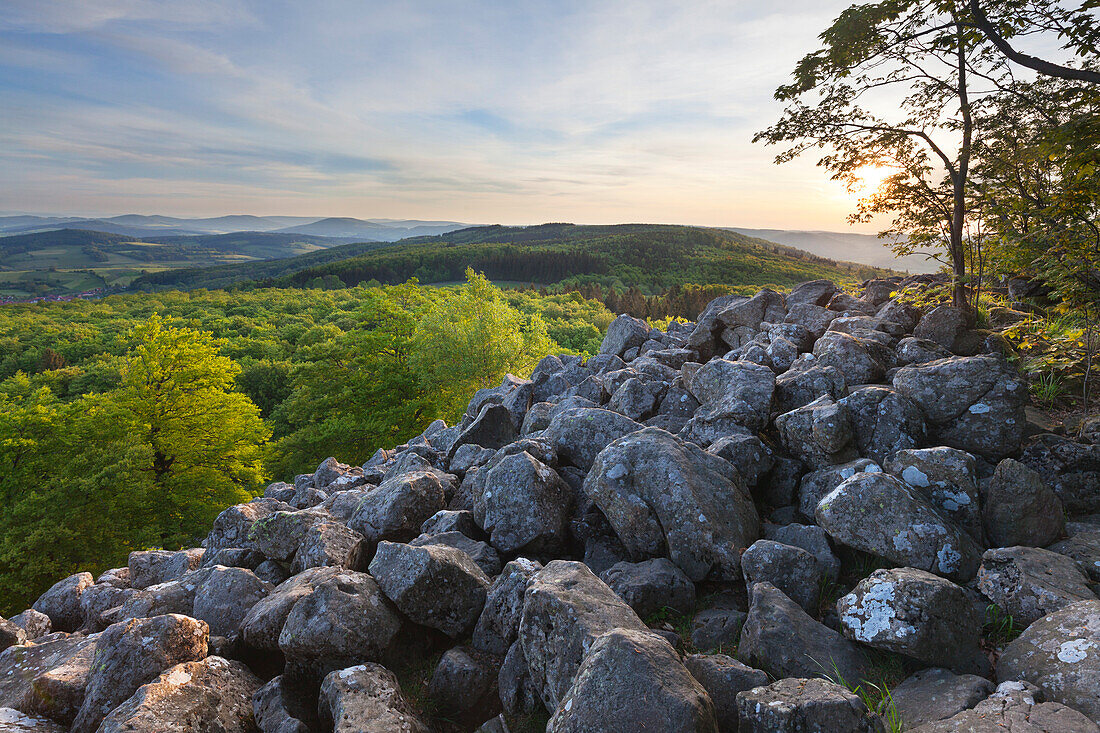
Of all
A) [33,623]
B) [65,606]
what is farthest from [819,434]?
[65,606]

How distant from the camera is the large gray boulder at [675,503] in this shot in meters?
7.49

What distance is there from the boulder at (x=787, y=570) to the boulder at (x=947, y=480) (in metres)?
2.36

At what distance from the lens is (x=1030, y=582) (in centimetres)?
582

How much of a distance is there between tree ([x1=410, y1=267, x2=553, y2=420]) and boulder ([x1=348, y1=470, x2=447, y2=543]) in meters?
32.0

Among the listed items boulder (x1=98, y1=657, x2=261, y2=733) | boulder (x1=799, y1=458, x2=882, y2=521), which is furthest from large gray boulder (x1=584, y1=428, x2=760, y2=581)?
boulder (x1=98, y1=657, x2=261, y2=733)

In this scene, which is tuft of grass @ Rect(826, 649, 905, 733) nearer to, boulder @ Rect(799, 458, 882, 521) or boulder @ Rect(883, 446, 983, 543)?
boulder @ Rect(799, 458, 882, 521)

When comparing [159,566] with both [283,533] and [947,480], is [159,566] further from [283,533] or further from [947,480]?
[947,480]

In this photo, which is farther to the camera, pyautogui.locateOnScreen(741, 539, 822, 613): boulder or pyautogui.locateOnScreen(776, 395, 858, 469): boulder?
pyautogui.locateOnScreen(776, 395, 858, 469): boulder

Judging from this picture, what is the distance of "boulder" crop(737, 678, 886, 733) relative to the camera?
13.1 ft

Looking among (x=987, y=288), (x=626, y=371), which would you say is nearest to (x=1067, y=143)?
(x=987, y=288)

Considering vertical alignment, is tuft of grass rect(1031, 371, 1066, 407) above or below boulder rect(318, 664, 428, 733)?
above

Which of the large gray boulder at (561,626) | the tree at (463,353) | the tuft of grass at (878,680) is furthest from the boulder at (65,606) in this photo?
the tree at (463,353)

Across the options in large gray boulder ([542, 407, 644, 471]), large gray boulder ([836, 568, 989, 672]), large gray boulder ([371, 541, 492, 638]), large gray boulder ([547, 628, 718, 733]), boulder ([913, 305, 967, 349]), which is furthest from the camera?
boulder ([913, 305, 967, 349])

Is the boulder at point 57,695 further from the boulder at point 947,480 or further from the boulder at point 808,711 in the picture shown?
the boulder at point 947,480
